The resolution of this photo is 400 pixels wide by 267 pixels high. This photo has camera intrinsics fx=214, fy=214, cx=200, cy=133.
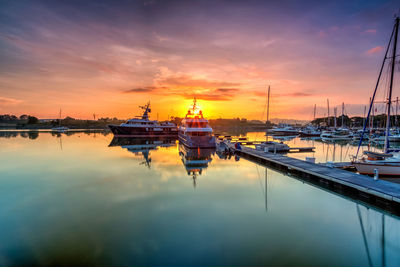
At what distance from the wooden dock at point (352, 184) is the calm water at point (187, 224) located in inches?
38.9

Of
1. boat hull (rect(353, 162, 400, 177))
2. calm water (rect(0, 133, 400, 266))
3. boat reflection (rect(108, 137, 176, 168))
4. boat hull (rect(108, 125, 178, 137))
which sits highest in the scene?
boat hull (rect(108, 125, 178, 137))

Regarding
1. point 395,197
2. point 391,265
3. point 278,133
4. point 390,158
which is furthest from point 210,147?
point 278,133

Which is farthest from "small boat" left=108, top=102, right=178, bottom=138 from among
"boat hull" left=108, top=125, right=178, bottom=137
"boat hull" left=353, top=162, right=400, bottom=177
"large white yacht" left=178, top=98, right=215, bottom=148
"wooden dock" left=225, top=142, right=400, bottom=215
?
"boat hull" left=353, top=162, right=400, bottom=177

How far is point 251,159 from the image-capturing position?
28578 millimetres

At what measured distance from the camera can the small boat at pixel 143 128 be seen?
62.7 metres

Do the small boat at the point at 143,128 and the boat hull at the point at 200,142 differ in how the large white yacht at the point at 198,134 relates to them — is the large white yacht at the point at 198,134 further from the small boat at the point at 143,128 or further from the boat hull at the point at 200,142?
the small boat at the point at 143,128

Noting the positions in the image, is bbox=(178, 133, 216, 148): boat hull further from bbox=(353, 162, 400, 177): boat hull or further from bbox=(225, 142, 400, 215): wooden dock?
bbox=(353, 162, 400, 177): boat hull

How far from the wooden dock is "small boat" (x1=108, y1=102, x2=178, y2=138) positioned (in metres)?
47.4

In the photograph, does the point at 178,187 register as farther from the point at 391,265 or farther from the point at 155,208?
the point at 391,265

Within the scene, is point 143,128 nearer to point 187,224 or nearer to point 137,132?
point 137,132

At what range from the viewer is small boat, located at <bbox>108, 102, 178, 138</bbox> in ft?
206

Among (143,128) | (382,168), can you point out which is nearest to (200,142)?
(382,168)

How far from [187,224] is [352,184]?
10.6 m

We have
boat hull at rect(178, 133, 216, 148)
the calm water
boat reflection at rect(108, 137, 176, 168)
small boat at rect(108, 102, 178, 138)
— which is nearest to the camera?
the calm water
